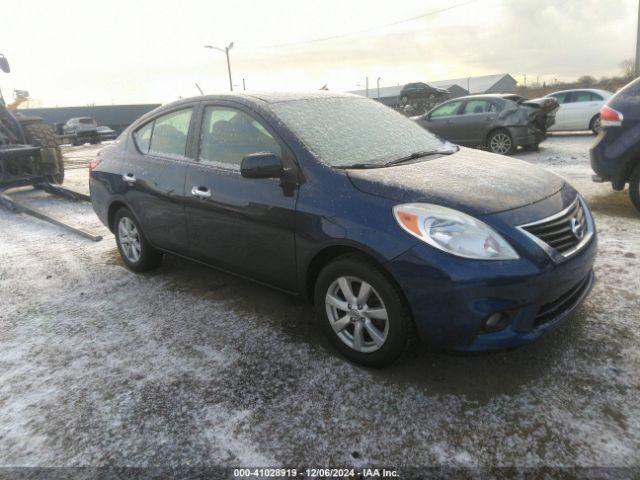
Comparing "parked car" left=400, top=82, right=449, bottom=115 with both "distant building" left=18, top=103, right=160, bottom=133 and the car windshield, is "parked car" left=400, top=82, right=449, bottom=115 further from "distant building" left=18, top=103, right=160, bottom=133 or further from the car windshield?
the car windshield

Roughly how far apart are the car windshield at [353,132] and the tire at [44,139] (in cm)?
759

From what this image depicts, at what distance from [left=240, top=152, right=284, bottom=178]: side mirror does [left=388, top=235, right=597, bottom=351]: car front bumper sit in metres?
0.94

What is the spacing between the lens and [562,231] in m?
2.56

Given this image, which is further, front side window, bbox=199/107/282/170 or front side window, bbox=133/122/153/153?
front side window, bbox=133/122/153/153

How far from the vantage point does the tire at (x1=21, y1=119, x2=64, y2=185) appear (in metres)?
9.23

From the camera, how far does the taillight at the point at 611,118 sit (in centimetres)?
516

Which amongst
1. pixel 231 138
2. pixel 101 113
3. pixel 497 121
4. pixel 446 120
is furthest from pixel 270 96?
pixel 101 113

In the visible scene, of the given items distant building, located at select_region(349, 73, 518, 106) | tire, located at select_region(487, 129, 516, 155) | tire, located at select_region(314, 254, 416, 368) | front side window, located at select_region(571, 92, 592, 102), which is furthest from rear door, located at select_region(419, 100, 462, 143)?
distant building, located at select_region(349, 73, 518, 106)

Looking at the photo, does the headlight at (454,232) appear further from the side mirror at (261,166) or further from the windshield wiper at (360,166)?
the side mirror at (261,166)

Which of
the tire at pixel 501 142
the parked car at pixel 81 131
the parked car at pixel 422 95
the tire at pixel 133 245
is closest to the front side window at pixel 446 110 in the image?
the tire at pixel 501 142

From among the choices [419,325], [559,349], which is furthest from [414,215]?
[559,349]

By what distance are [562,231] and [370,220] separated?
1.06 meters

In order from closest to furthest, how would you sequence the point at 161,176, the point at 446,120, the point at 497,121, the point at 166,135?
1. the point at 161,176
2. the point at 166,135
3. the point at 497,121
4. the point at 446,120

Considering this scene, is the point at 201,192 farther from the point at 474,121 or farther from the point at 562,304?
the point at 474,121
